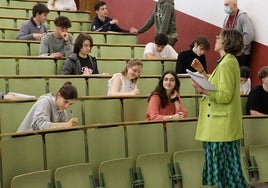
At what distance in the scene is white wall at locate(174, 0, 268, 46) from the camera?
3.86 m

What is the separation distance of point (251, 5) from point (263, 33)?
26 cm

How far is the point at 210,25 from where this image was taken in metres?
4.38

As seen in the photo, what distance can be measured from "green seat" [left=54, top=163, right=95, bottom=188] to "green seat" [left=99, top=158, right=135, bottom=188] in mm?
72

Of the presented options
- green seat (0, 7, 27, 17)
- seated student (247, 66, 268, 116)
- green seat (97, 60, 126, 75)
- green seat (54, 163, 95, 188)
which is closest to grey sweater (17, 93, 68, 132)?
green seat (54, 163, 95, 188)

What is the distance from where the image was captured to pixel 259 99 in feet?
10.0

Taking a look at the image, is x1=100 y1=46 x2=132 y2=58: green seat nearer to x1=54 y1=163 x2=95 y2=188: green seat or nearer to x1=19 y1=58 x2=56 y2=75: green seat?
x1=19 y1=58 x2=56 y2=75: green seat

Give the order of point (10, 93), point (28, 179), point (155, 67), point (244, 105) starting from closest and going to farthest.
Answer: point (28, 179) < point (10, 93) < point (244, 105) < point (155, 67)

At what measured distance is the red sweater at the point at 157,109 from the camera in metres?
2.71

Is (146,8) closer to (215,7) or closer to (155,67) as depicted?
(215,7)

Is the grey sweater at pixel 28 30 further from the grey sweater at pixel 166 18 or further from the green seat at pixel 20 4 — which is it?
the green seat at pixel 20 4

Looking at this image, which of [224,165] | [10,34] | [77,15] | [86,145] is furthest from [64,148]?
[77,15]

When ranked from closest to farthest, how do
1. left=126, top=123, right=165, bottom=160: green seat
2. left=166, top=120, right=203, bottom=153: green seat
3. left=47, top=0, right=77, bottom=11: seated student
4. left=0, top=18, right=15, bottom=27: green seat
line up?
left=126, top=123, right=165, bottom=160: green seat < left=166, top=120, right=203, bottom=153: green seat < left=0, top=18, right=15, bottom=27: green seat < left=47, top=0, right=77, bottom=11: seated student

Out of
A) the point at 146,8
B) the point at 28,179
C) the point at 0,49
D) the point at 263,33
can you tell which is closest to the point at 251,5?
the point at 263,33

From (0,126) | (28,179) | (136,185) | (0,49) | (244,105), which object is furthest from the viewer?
(0,49)
